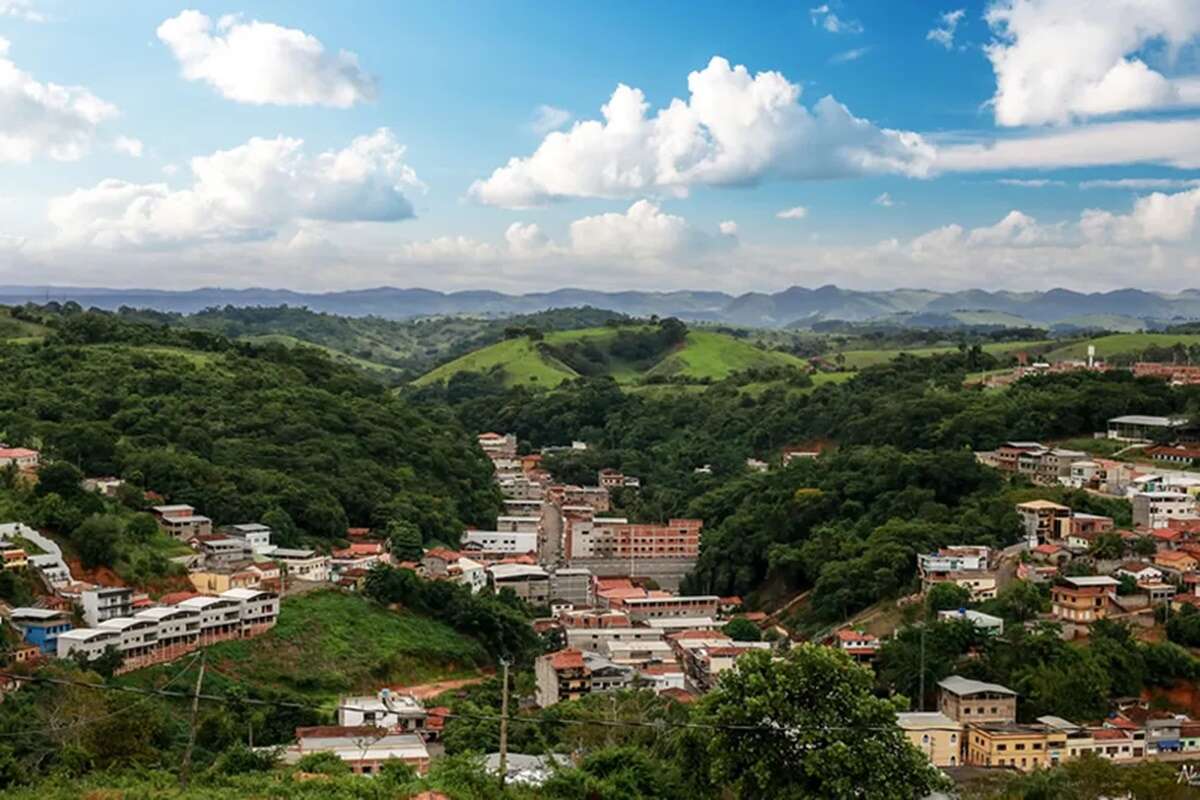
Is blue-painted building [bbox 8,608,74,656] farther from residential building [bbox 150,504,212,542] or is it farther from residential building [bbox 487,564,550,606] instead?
residential building [bbox 487,564,550,606]

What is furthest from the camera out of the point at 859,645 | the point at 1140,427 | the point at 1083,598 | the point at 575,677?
the point at 1140,427

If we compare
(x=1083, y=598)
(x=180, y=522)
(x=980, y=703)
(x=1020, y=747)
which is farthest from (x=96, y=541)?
(x=1083, y=598)

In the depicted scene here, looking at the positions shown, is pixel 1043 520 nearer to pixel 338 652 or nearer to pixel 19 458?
pixel 338 652

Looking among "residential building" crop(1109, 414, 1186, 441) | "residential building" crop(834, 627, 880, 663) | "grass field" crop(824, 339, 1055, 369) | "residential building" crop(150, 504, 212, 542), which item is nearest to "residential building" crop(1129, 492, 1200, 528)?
"residential building" crop(1109, 414, 1186, 441)

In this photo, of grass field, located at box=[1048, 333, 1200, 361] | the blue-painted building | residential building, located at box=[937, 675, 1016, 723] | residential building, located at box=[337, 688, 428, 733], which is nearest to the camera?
residential building, located at box=[337, 688, 428, 733]

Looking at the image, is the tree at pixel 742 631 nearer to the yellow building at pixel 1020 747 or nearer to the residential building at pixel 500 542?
the yellow building at pixel 1020 747

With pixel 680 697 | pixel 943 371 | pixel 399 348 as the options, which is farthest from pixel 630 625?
pixel 399 348
